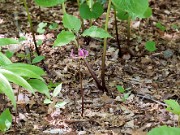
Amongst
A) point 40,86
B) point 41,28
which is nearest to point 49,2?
point 40,86

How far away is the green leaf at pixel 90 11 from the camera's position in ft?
8.66

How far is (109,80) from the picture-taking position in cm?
280

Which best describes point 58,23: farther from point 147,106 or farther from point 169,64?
point 147,106

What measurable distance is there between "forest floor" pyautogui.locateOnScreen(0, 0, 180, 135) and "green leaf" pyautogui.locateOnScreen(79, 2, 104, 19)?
49 cm

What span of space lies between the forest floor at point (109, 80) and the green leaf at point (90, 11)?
0.49 meters

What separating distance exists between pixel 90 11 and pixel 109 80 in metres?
0.57

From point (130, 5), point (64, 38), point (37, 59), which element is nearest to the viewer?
point (130, 5)

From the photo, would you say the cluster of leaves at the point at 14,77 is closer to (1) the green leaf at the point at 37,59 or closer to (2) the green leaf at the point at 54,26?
(1) the green leaf at the point at 37,59

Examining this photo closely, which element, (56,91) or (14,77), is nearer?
(14,77)

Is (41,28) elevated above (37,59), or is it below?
above

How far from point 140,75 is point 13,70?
70.2 inches

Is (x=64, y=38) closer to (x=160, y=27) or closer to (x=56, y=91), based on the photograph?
(x=56, y=91)

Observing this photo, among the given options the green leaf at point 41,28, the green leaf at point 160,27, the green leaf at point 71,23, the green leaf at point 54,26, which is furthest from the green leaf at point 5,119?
the green leaf at point 160,27

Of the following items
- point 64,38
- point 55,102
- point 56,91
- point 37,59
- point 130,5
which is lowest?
point 55,102
